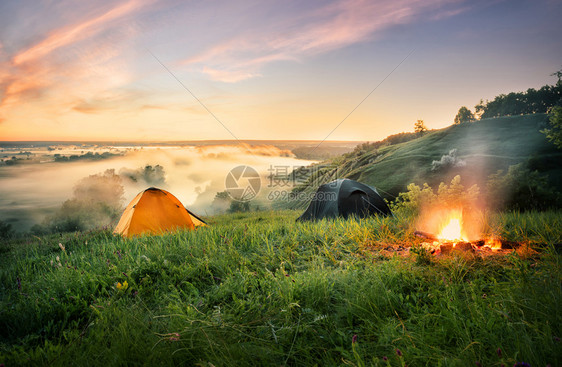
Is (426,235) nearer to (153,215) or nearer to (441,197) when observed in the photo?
(441,197)

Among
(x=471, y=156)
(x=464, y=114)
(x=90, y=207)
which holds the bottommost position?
(x=90, y=207)

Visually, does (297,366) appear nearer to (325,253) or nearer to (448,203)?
(325,253)

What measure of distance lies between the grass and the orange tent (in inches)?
176

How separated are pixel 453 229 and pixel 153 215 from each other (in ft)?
36.6

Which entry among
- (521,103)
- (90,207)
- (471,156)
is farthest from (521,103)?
(90,207)

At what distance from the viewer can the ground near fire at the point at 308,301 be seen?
2621 millimetres

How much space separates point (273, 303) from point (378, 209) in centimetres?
1001

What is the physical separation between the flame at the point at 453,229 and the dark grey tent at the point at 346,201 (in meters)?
4.84

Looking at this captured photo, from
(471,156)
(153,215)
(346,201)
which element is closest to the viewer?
(153,215)

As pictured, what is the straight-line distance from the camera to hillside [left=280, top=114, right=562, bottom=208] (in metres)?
25.1

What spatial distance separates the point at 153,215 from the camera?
36.7ft

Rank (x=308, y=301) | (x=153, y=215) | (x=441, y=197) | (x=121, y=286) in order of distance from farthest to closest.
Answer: (x=441, y=197) < (x=153, y=215) < (x=121, y=286) < (x=308, y=301)

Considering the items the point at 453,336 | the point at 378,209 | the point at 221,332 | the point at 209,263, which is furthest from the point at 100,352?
the point at 378,209
